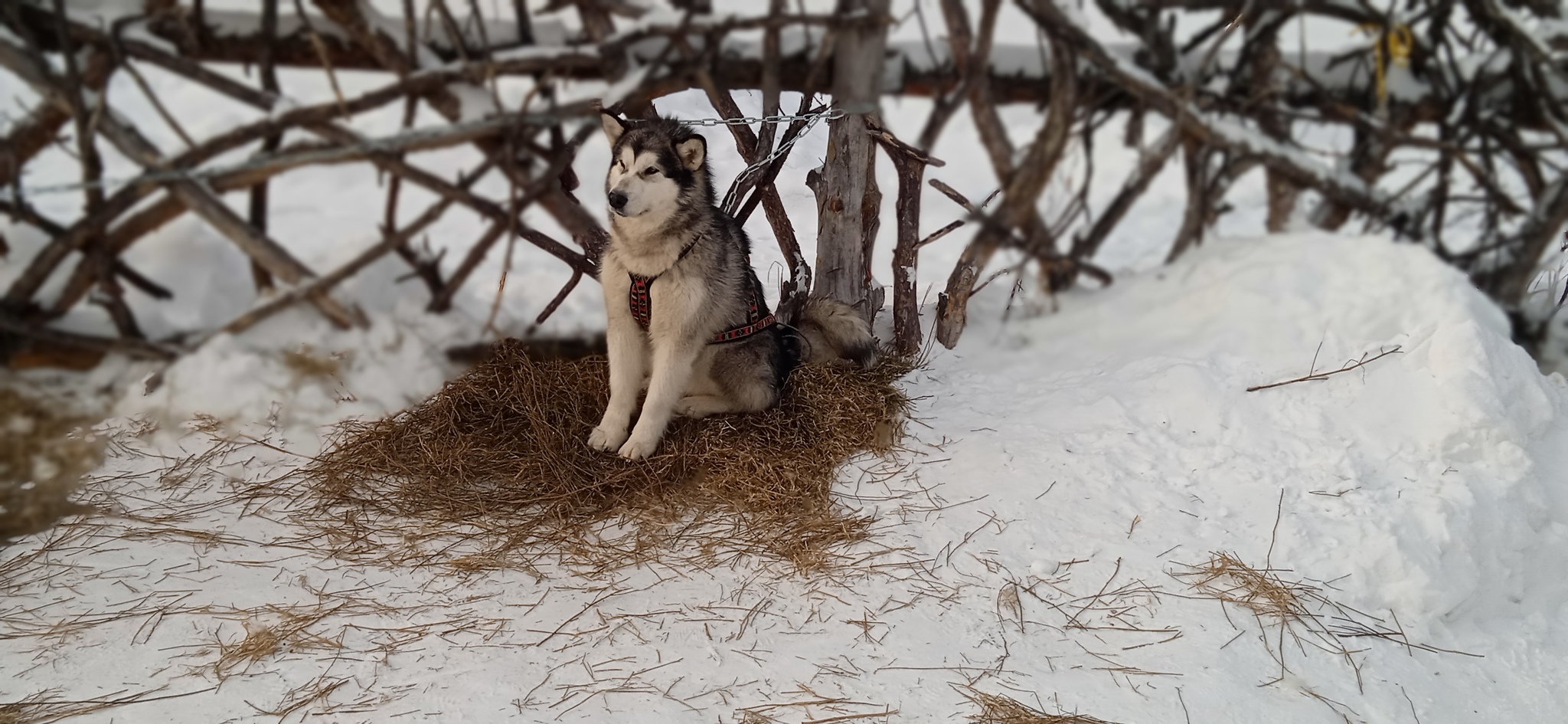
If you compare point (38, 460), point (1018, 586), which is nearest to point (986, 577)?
point (1018, 586)

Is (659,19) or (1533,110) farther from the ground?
(659,19)

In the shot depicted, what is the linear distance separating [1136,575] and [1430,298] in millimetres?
1646

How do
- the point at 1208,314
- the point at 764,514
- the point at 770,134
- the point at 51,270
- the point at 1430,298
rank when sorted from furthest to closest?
the point at 51,270
the point at 1208,314
the point at 1430,298
the point at 770,134
the point at 764,514

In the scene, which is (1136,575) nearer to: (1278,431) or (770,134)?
(1278,431)

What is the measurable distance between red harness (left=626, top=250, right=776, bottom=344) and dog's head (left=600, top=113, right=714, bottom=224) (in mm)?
148

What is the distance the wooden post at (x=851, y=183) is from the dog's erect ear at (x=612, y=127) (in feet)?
1.95

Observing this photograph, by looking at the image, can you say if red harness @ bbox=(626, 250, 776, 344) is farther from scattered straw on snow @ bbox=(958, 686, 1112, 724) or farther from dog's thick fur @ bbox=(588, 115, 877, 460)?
scattered straw on snow @ bbox=(958, 686, 1112, 724)

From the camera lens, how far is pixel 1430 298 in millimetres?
2643

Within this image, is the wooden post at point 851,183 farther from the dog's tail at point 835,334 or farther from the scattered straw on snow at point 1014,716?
the scattered straw on snow at point 1014,716

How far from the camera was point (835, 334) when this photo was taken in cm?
228

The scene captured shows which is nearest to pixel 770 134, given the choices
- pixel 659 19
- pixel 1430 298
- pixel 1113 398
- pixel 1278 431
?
pixel 659 19

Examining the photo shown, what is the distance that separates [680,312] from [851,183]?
2.02 ft

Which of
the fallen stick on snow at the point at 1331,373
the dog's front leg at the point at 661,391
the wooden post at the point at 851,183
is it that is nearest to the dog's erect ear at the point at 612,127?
the dog's front leg at the point at 661,391

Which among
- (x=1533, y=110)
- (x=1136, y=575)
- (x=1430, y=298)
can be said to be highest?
(x=1533, y=110)
